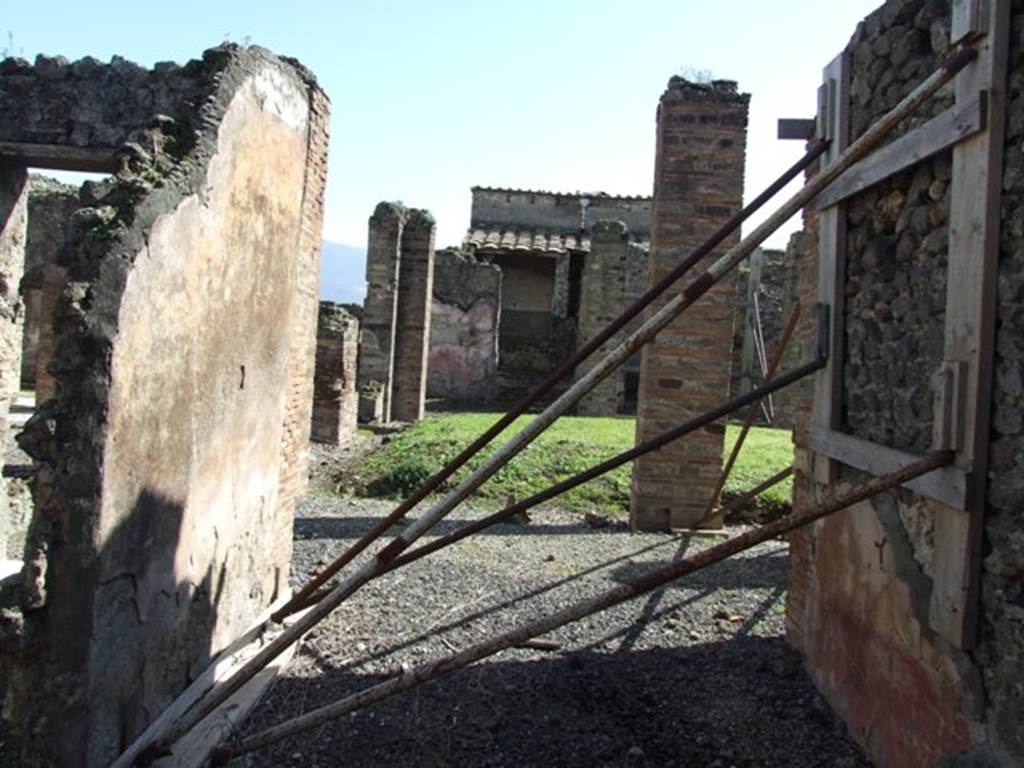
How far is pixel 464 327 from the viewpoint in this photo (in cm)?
2067

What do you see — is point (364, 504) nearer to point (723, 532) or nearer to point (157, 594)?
point (723, 532)

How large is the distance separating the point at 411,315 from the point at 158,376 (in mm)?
12313

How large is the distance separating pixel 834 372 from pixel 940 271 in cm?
106

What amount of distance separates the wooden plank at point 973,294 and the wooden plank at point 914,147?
0.04 m

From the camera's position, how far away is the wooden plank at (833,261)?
4.27 metres

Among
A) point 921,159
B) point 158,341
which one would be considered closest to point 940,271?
point 921,159

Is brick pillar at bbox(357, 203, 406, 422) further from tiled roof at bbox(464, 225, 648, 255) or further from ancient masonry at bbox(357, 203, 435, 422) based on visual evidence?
tiled roof at bbox(464, 225, 648, 255)

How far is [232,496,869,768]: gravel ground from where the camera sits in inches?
150

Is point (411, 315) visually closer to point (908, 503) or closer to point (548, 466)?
point (548, 466)

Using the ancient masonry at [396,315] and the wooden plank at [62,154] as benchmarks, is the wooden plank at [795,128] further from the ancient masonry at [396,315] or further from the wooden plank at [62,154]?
the ancient masonry at [396,315]

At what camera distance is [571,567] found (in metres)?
6.87

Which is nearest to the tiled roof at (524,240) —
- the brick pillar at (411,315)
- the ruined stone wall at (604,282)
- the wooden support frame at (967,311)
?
the ruined stone wall at (604,282)

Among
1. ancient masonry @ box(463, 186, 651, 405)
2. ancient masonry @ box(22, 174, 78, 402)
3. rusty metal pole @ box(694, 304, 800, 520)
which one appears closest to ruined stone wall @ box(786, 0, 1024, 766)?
rusty metal pole @ box(694, 304, 800, 520)

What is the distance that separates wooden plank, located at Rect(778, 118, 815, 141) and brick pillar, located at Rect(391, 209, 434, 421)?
11.0 metres
